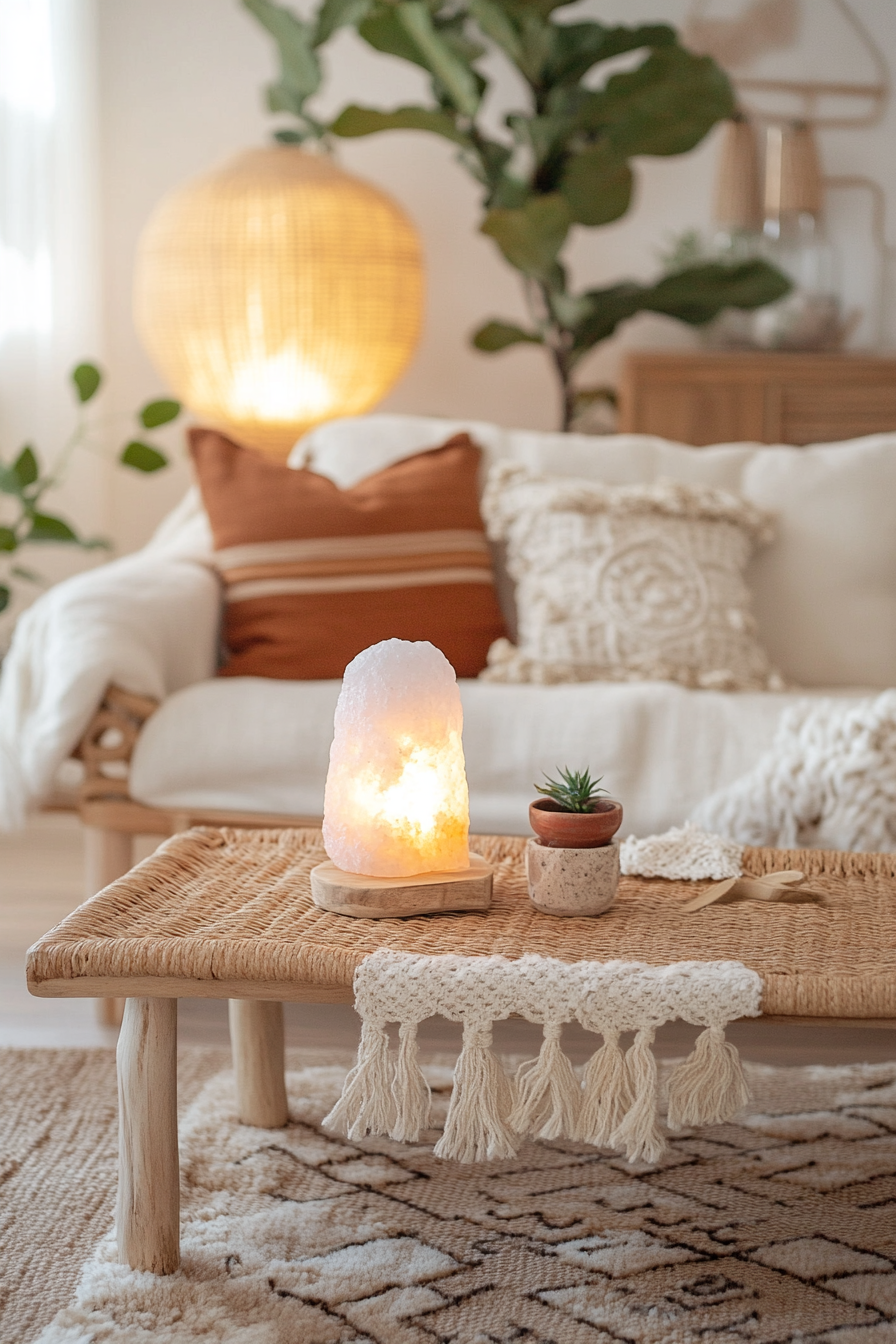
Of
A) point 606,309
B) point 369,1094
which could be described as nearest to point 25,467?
point 606,309

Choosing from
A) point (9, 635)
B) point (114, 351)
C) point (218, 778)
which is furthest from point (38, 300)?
point (218, 778)

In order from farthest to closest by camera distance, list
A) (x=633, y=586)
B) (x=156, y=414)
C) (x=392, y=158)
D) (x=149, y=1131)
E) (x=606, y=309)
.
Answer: (x=392, y=158) < (x=606, y=309) < (x=156, y=414) < (x=633, y=586) < (x=149, y=1131)

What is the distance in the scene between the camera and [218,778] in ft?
6.41

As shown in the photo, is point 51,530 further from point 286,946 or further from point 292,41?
point 286,946

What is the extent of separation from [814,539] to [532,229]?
3.86 ft

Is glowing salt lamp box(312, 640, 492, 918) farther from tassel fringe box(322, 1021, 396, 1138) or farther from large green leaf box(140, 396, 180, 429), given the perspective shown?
large green leaf box(140, 396, 180, 429)

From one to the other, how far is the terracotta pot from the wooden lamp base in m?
0.07

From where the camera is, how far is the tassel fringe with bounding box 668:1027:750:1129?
1116mm

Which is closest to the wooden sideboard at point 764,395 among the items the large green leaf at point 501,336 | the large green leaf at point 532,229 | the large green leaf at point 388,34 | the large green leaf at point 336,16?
the large green leaf at point 501,336

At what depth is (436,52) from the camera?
312 cm

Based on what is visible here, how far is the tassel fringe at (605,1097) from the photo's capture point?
3.67 ft

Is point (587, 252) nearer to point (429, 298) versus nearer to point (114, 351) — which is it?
point (429, 298)

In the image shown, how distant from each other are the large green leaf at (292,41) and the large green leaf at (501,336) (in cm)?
74

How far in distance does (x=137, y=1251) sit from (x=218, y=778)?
81cm
